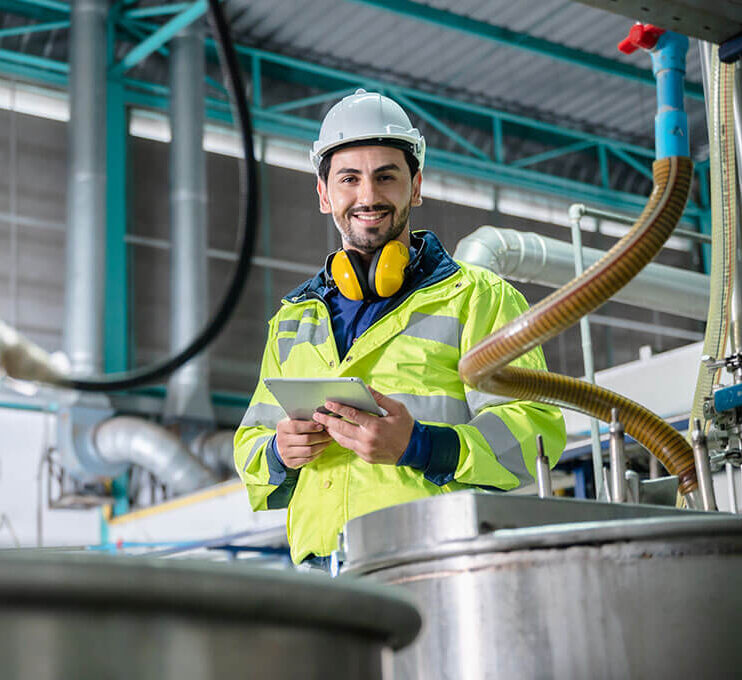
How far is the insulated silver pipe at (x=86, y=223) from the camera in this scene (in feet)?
26.3

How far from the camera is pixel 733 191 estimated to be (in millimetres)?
1868

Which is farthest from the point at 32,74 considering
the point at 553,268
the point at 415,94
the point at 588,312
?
the point at 588,312

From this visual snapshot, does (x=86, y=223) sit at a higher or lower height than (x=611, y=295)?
higher

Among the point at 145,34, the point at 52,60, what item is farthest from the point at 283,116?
the point at 52,60

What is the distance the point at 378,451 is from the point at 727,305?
27.7 inches

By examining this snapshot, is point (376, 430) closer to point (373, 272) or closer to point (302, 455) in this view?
point (302, 455)

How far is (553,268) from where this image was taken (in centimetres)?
543

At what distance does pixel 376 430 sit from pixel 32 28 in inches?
310

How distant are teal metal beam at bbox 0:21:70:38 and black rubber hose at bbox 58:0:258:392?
322 inches

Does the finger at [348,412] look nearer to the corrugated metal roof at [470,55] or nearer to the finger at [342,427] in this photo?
the finger at [342,427]

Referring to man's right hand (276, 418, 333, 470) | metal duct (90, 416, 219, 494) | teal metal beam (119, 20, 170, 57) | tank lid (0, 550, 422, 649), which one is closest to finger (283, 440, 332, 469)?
man's right hand (276, 418, 333, 470)

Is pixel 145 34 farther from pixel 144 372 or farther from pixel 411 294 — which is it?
pixel 144 372

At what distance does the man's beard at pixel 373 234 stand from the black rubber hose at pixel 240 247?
99 centimetres

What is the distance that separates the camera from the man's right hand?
1.71 metres
